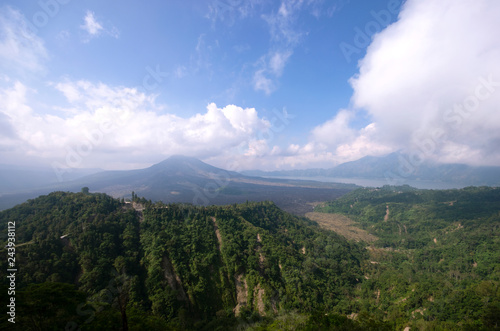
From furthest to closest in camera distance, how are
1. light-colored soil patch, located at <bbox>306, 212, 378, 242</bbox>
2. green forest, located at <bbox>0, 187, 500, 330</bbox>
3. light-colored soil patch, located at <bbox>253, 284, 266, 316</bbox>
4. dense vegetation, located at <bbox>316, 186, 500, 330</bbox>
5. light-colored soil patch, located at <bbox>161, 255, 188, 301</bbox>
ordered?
light-colored soil patch, located at <bbox>306, 212, 378, 242</bbox> < light-colored soil patch, located at <bbox>253, 284, 266, 316</bbox> < light-colored soil patch, located at <bbox>161, 255, 188, 301</bbox> < dense vegetation, located at <bbox>316, 186, 500, 330</bbox> < green forest, located at <bbox>0, 187, 500, 330</bbox>

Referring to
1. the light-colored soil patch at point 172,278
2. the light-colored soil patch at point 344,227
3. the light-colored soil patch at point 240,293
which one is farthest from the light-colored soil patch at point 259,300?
the light-colored soil patch at point 344,227

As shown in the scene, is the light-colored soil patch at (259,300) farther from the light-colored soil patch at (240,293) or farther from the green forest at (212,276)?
the light-colored soil patch at (240,293)

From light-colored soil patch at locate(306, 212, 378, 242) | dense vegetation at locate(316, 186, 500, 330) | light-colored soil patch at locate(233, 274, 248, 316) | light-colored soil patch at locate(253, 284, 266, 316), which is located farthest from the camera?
light-colored soil patch at locate(306, 212, 378, 242)

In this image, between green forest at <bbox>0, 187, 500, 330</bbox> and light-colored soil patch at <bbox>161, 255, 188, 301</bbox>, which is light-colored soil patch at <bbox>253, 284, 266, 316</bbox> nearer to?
green forest at <bbox>0, 187, 500, 330</bbox>

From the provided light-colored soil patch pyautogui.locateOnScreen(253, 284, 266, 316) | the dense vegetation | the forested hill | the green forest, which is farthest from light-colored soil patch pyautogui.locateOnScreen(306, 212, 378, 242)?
light-colored soil patch pyautogui.locateOnScreen(253, 284, 266, 316)

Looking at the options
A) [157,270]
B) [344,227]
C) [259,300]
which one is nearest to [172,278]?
[157,270]

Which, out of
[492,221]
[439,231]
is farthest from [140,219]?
[492,221]

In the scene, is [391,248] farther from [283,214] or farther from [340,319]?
[340,319]

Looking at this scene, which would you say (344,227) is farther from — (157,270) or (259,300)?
(157,270)
